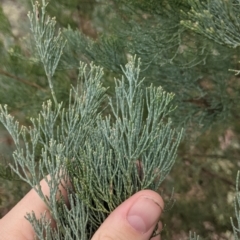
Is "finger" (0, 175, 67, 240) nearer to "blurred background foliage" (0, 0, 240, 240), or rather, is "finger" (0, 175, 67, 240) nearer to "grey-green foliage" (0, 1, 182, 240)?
"grey-green foliage" (0, 1, 182, 240)

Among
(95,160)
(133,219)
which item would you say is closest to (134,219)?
(133,219)

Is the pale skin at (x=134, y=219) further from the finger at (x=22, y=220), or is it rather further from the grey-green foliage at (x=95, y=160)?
the finger at (x=22, y=220)

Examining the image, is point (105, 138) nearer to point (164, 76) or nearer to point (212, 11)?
point (212, 11)

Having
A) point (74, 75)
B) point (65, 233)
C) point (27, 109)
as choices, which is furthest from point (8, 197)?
point (65, 233)

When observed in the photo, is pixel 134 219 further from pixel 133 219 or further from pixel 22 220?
pixel 22 220

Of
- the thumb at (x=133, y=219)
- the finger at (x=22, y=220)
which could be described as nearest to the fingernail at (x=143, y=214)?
the thumb at (x=133, y=219)

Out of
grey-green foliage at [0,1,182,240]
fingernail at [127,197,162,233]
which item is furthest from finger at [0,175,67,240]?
fingernail at [127,197,162,233]
